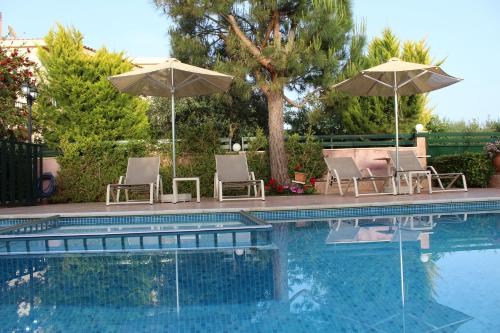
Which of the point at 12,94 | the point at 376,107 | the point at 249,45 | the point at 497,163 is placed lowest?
the point at 497,163

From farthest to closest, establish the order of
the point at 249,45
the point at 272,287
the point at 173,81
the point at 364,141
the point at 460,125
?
the point at 460,125 → the point at 364,141 → the point at 249,45 → the point at 173,81 → the point at 272,287

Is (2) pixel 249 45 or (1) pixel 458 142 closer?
(2) pixel 249 45

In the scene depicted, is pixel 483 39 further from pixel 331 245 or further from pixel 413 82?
pixel 331 245

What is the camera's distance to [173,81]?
935cm

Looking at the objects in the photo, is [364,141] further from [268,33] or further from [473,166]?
[268,33]

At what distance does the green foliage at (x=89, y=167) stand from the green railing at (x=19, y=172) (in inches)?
21.9

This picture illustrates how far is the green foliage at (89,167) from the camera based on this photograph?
10312 mm

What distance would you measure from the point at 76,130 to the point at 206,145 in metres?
3.15

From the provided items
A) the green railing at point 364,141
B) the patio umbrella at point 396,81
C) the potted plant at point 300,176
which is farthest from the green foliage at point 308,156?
the patio umbrella at point 396,81

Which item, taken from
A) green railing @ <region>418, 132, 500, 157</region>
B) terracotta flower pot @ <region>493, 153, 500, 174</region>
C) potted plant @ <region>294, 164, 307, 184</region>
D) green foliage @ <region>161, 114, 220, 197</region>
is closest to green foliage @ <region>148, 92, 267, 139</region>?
green foliage @ <region>161, 114, 220, 197</region>

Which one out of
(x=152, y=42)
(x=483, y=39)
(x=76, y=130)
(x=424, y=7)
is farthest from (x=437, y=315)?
(x=483, y=39)

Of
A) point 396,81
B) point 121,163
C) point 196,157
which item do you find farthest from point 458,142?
point 121,163

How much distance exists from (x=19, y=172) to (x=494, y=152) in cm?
989

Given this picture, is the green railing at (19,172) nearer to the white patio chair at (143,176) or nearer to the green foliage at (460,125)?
the white patio chair at (143,176)
